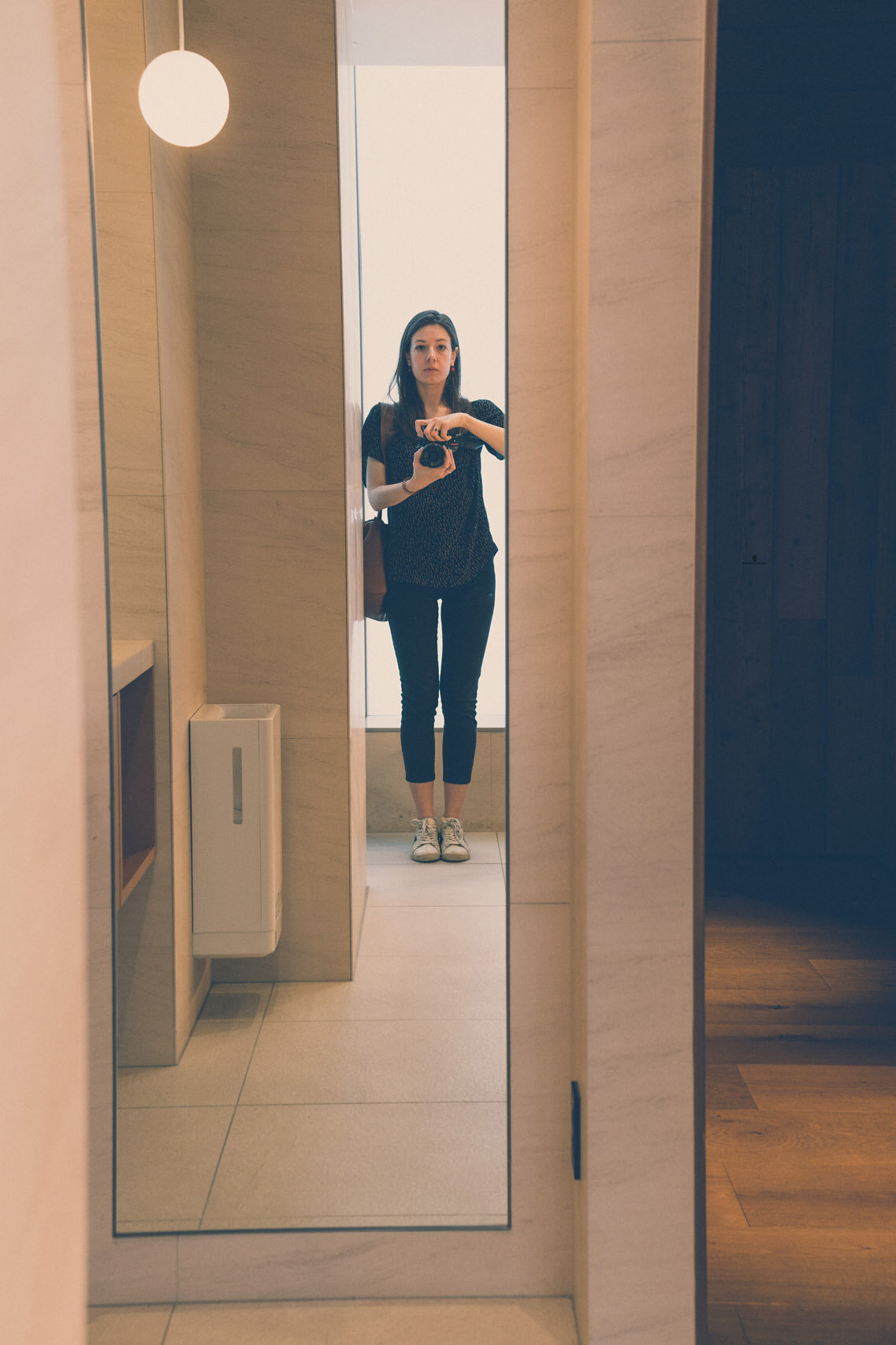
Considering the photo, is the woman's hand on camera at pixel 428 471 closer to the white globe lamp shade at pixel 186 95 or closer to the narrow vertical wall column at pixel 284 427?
the narrow vertical wall column at pixel 284 427

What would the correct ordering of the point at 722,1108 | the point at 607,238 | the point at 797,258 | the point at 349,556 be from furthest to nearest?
the point at 797,258, the point at 722,1108, the point at 349,556, the point at 607,238

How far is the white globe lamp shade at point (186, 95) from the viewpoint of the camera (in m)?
1.33

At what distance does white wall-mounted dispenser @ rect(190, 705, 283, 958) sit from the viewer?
4.76 ft

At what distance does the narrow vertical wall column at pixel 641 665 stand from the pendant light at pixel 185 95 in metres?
0.47

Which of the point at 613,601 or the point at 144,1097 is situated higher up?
the point at 613,601

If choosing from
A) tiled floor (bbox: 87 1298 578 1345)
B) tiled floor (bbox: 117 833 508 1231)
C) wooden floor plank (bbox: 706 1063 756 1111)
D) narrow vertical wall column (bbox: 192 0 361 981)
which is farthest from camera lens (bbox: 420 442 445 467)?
wooden floor plank (bbox: 706 1063 756 1111)

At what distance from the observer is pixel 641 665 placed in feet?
4.46

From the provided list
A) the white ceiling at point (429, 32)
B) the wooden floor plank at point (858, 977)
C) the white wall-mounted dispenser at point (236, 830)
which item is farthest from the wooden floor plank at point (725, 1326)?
the white ceiling at point (429, 32)

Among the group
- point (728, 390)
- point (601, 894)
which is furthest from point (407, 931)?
point (728, 390)

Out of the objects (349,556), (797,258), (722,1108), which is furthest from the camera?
(797,258)

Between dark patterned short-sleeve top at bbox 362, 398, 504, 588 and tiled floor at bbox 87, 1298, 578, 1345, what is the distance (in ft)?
3.32

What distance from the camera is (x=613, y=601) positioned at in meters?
1.35

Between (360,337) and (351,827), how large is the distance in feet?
2.11

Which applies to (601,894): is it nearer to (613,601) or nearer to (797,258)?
(613,601)
